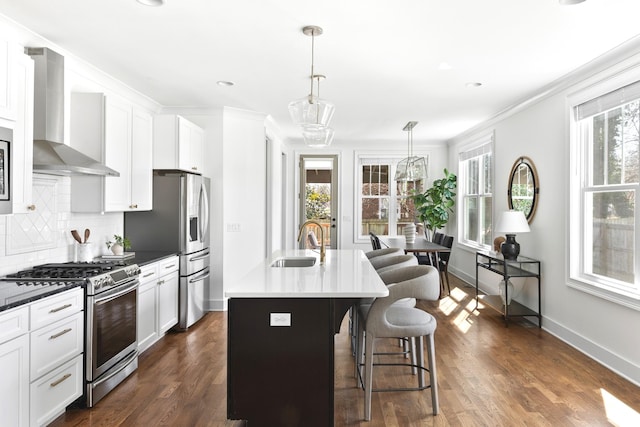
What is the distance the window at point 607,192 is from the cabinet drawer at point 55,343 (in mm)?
4034

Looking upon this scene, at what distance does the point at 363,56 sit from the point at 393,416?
2.75 meters

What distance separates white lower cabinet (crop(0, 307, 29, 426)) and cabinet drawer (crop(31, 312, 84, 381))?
70 mm

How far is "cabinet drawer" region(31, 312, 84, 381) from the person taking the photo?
92.0 inches

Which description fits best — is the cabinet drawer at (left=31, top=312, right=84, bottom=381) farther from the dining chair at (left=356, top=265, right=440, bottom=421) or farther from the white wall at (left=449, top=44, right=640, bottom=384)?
the white wall at (left=449, top=44, right=640, bottom=384)

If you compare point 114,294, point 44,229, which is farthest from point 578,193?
point 44,229

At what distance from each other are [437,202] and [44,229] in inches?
242

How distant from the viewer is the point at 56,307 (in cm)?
248

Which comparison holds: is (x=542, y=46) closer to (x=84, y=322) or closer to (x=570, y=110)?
(x=570, y=110)

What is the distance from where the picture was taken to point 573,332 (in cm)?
403

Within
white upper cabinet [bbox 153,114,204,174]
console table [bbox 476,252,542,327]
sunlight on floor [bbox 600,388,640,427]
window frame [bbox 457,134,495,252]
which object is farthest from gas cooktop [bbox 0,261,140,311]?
window frame [bbox 457,134,495,252]

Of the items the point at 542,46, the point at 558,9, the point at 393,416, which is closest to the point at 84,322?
the point at 393,416

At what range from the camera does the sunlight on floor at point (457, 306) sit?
4770mm

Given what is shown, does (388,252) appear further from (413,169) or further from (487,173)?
(487,173)

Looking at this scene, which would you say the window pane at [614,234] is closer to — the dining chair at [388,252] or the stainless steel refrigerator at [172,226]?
the dining chair at [388,252]
